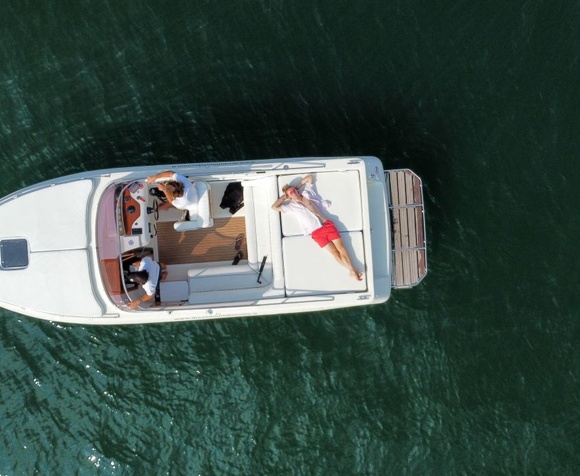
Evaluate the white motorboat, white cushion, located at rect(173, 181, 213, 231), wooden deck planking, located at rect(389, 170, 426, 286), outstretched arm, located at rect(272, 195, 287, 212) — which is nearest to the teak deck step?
wooden deck planking, located at rect(389, 170, 426, 286)

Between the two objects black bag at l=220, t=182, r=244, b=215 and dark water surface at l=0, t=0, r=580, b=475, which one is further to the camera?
dark water surface at l=0, t=0, r=580, b=475

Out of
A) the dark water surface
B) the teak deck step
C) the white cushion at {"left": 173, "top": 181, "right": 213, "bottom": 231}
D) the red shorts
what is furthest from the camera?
the dark water surface

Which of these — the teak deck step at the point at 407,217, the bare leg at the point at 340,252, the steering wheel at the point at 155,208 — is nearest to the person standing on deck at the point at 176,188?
the steering wheel at the point at 155,208

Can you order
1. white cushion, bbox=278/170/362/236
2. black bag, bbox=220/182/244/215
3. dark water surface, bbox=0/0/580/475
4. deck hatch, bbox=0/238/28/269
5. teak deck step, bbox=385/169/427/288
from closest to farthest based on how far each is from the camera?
deck hatch, bbox=0/238/28/269 < white cushion, bbox=278/170/362/236 < black bag, bbox=220/182/244/215 < teak deck step, bbox=385/169/427/288 < dark water surface, bbox=0/0/580/475

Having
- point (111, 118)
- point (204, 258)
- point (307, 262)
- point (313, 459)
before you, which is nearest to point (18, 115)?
point (111, 118)

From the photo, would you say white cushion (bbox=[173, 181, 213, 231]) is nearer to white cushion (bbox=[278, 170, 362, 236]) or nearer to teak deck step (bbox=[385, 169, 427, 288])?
white cushion (bbox=[278, 170, 362, 236])

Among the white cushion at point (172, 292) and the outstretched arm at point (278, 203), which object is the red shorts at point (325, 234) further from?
the white cushion at point (172, 292)

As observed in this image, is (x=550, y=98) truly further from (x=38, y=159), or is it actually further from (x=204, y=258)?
(x=38, y=159)
